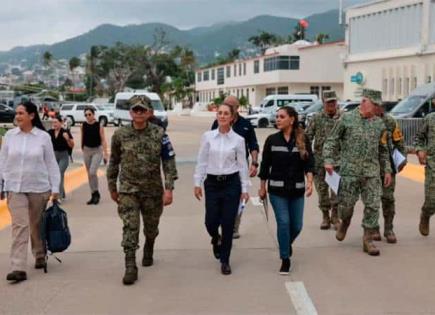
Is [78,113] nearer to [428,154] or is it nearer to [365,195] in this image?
[428,154]

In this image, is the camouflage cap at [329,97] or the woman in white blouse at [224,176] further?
the camouflage cap at [329,97]

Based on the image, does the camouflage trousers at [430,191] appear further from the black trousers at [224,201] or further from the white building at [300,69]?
the white building at [300,69]

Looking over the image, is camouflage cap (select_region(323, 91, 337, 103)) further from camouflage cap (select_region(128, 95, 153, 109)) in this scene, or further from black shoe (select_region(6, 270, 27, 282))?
black shoe (select_region(6, 270, 27, 282))

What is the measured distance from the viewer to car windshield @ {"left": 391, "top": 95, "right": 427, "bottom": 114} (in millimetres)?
25125

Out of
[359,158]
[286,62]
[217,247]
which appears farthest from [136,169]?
[286,62]

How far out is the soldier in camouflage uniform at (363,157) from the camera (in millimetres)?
7246

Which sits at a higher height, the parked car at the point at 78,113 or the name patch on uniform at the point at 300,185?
the name patch on uniform at the point at 300,185

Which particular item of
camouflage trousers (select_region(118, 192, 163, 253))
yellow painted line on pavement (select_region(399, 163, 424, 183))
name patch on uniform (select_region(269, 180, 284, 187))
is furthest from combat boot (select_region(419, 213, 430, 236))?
yellow painted line on pavement (select_region(399, 163, 424, 183))

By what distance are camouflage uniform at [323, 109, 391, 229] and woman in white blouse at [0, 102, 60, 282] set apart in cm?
304

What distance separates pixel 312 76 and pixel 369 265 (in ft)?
224

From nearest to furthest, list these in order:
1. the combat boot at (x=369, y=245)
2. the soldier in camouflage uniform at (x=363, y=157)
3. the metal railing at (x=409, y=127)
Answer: the soldier in camouflage uniform at (x=363, y=157) → the combat boot at (x=369, y=245) → the metal railing at (x=409, y=127)

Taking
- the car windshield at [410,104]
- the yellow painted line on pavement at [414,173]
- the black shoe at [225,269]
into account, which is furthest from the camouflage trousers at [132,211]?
the car windshield at [410,104]

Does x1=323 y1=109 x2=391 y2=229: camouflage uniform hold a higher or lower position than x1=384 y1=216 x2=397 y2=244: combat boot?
higher

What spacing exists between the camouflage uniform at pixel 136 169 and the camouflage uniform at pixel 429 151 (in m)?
3.23
